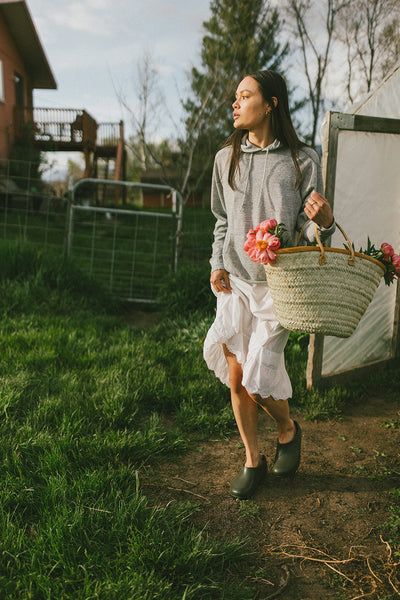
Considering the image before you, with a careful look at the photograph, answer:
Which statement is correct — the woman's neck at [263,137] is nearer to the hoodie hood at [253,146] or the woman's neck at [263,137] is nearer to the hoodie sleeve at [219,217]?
the hoodie hood at [253,146]

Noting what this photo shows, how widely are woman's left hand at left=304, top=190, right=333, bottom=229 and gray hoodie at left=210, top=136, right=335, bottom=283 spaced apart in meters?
0.22

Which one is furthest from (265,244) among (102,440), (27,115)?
(27,115)

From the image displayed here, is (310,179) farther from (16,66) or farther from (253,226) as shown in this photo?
(16,66)

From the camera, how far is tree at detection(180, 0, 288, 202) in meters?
8.12

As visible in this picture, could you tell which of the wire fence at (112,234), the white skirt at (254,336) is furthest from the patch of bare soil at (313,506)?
the wire fence at (112,234)

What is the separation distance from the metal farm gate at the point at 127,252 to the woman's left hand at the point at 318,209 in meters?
3.88

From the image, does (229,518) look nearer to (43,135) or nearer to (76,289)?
Result: (76,289)

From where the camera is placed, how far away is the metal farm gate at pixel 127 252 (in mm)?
6156

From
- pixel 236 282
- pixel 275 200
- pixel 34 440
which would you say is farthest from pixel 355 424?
pixel 34 440

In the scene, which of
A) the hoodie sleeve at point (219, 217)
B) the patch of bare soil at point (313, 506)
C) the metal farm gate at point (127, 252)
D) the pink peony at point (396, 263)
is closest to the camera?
the patch of bare soil at point (313, 506)

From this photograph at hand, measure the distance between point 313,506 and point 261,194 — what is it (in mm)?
1511

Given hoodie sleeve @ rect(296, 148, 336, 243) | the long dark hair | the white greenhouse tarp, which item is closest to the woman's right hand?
hoodie sleeve @ rect(296, 148, 336, 243)

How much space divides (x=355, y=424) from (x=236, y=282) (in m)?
1.46

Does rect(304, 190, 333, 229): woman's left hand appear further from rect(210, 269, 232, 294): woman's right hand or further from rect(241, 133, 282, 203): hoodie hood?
rect(210, 269, 232, 294): woman's right hand
